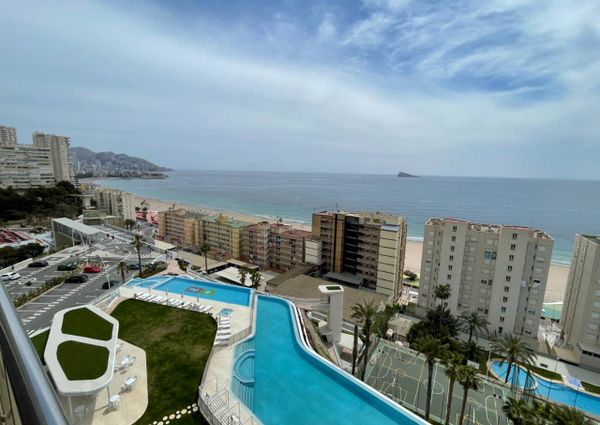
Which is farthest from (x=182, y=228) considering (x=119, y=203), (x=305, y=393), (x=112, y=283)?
(x=305, y=393)

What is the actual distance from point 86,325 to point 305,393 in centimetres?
1297

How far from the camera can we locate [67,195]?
83375mm

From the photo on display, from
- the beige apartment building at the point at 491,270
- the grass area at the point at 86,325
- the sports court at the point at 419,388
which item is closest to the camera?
the grass area at the point at 86,325

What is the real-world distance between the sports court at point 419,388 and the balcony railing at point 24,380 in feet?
88.4

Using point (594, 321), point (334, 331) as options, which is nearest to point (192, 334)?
point (334, 331)

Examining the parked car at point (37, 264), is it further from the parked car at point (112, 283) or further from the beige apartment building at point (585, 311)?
the beige apartment building at point (585, 311)

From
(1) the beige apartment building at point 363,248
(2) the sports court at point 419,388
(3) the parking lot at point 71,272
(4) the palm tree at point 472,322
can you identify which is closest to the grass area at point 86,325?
(3) the parking lot at point 71,272

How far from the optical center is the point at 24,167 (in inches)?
3620

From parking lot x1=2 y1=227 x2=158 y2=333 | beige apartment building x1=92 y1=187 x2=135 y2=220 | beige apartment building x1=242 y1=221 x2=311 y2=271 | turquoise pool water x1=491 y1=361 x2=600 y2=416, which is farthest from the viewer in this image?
beige apartment building x1=92 y1=187 x2=135 y2=220

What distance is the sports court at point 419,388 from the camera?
77.4 feet

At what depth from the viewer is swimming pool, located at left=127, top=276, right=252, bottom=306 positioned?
83.1ft

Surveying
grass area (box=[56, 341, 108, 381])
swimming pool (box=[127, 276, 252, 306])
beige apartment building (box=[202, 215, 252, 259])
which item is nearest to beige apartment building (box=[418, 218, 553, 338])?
swimming pool (box=[127, 276, 252, 306])

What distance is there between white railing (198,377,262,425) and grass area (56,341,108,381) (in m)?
4.94

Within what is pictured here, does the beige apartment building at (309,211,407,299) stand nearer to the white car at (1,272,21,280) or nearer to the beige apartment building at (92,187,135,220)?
the white car at (1,272,21,280)
